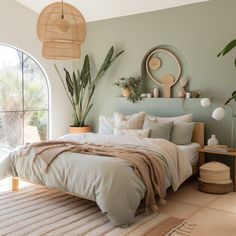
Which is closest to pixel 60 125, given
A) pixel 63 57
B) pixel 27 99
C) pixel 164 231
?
pixel 27 99

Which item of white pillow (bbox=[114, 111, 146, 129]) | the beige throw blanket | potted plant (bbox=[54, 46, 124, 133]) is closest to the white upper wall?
potted plant (bbox=[54, 46, 124, 133])

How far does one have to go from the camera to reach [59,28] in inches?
142

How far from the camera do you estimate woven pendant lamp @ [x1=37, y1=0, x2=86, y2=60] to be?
3.61 metres

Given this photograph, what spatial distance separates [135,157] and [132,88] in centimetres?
239

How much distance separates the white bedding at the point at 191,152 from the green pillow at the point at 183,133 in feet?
0.43

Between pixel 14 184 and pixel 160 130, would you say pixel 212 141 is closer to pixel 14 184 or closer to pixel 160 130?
pixel 160 130

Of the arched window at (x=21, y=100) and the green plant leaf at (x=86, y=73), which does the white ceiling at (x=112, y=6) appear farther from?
the arched window at (x=21, y=100)

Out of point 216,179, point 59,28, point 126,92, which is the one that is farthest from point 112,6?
point 216,179

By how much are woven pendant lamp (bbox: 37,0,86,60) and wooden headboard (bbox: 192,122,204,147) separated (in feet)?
7.93

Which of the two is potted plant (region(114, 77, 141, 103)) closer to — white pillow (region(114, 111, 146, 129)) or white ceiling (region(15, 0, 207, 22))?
white pillow (region(114, 111, 146, 129))

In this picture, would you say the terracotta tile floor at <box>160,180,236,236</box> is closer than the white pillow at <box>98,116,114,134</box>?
Yes

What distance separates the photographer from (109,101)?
6445 mm

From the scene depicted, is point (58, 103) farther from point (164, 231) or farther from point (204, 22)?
point (164, 231)

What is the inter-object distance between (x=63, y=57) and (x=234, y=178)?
9.60ft
